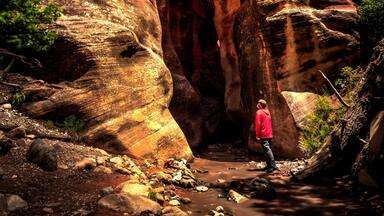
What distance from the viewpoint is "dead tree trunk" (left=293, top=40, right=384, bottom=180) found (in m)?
8.32

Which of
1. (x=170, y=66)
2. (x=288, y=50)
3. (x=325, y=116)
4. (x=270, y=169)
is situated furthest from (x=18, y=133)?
(x=170, y=66)

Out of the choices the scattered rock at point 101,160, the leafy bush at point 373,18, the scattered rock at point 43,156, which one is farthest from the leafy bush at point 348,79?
the scattered rock at point 43,156

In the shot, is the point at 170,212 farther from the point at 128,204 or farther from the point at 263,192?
the point at 263,192

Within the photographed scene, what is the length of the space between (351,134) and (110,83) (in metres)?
6.32

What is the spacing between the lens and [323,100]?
476 inches

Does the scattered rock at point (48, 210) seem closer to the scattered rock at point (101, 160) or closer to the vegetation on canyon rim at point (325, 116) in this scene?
the scattered rock at point (101, 160)

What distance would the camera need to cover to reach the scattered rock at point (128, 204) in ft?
18.6

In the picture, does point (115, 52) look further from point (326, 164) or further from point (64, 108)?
point (326, 164)

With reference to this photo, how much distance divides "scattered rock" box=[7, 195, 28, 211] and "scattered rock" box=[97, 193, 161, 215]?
110 cm

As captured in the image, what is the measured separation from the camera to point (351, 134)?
8.47 metres

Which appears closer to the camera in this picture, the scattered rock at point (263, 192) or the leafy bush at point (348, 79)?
the scattered rock at point (263, 192)

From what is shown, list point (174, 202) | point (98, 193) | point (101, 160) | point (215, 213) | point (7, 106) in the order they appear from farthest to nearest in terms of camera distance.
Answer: point (7, 106) < point (101, 160) < point (174, 202) < point (215, 213) < point (98, 193)

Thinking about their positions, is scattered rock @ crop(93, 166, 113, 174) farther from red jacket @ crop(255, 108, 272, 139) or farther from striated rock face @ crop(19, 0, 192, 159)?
red jacket @ crop(255, 108, 272, 139)

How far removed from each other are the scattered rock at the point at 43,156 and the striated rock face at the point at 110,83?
6.80ft
